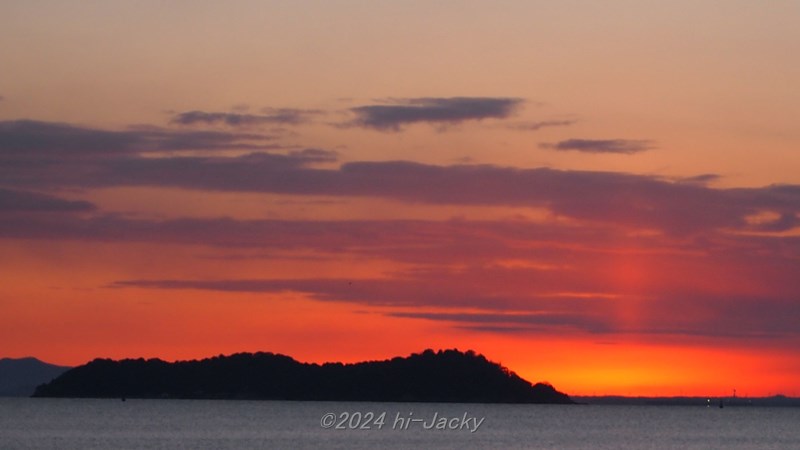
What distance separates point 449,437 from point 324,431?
20122mm

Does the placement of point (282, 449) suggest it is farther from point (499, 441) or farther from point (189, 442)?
point (499, 441)

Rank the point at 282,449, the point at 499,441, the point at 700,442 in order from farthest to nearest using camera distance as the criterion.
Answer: the point at 700,442 < the point at 499,441 < the point at 282,449

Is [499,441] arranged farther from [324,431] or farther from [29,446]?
[29,446]

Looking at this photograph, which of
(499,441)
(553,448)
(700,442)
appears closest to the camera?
(553,448)

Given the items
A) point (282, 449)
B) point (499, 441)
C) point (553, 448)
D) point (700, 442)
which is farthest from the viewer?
point (700, 442)

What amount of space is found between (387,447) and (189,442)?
892 inches

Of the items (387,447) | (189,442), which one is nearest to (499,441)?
(387,447)

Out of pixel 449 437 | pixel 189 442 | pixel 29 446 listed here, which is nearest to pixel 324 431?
pixel 449 437

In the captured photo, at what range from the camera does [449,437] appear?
603ft

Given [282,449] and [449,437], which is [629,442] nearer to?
[449,437]

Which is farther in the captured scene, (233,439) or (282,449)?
(233,439)

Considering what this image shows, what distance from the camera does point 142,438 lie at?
171875 millimetres

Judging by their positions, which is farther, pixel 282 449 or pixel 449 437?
pixel 449 437

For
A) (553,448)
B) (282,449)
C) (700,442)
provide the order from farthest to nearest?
(700,442)
(553,448)
(282,449)
